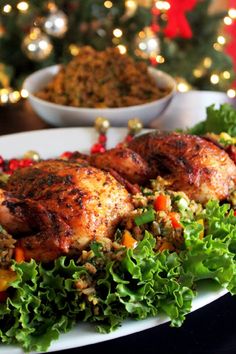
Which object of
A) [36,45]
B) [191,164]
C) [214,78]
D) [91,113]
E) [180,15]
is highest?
[180,15]

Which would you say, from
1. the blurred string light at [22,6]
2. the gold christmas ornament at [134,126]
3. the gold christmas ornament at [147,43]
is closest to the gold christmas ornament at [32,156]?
the gold christmas ornament at [134,126]

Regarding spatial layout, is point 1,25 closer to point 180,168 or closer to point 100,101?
point 100,101

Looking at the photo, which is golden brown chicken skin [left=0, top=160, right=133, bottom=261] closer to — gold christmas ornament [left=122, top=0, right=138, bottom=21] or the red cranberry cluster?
the red cranberry cluster

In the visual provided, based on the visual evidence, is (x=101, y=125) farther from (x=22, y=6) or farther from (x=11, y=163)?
(x=22, y=6)

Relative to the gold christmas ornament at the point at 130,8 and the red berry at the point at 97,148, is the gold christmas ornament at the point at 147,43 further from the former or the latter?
the red berry at the point at 97,148

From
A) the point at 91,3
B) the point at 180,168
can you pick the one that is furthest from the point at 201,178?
the point at 91,3

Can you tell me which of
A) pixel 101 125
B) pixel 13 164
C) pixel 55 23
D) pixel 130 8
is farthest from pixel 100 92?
pixel 130 8
